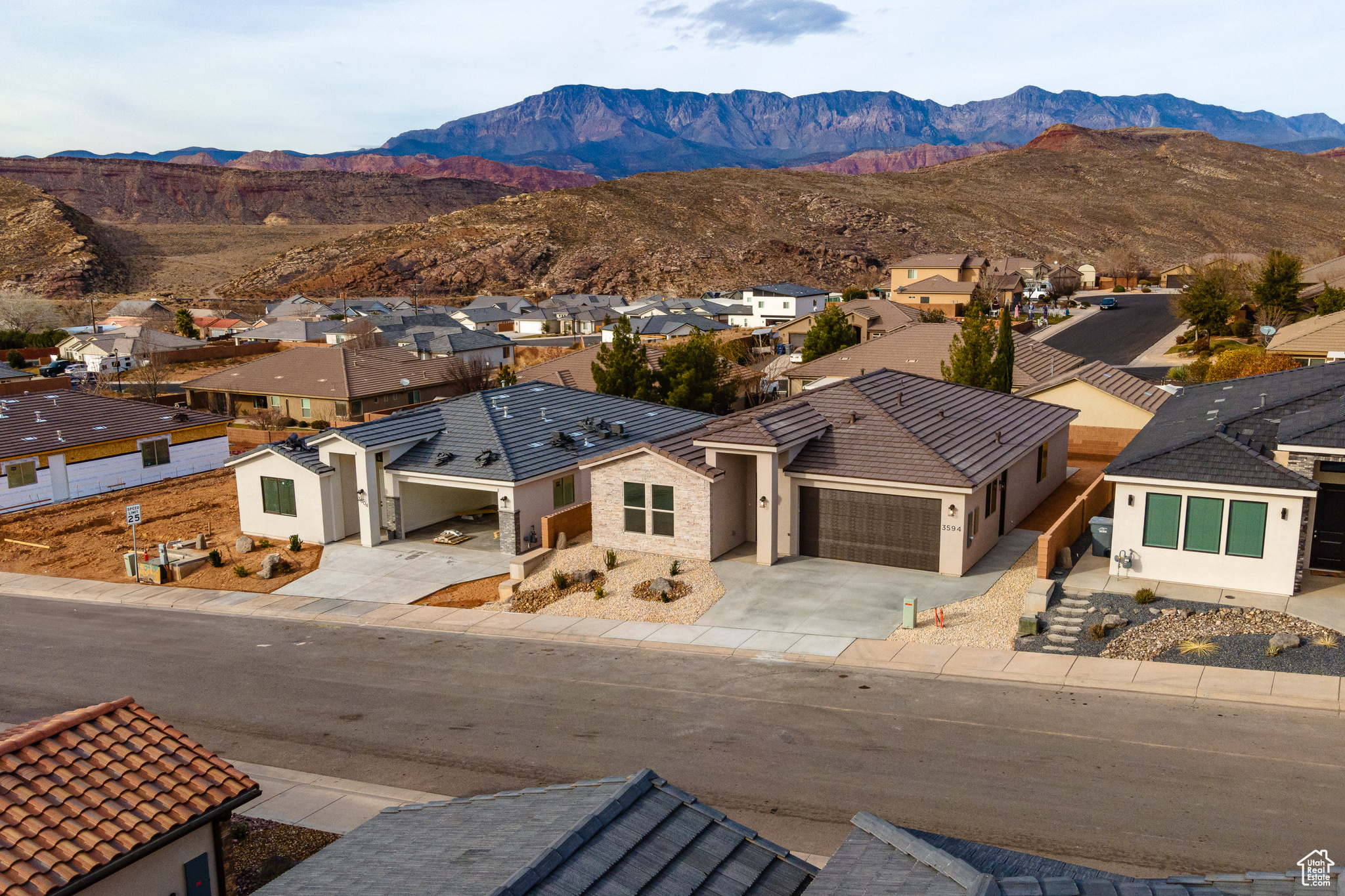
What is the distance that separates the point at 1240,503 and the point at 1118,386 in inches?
719

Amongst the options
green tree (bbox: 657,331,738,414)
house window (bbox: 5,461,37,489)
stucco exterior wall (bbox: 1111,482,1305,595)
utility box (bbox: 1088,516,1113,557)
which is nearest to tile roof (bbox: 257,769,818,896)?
stucco exterior wall (bbox: 1111,482,1305,595)

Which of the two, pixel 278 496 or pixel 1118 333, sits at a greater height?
pixel 1118 333

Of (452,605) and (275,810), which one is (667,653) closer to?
(452,605)

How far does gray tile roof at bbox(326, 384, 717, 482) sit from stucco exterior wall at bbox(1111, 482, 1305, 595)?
540 inches

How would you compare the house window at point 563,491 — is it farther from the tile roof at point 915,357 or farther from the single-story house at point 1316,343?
the single-story house at point 1316,343

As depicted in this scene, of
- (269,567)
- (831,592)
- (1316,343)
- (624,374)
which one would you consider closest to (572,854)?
(831,592)

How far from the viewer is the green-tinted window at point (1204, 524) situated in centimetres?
2095

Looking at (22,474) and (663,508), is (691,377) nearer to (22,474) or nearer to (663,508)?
(663,508)

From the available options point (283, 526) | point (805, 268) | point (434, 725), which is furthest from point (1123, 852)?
point (805, 268)

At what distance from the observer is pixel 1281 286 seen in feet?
197

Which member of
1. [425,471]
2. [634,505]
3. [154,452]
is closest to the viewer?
[634,505]

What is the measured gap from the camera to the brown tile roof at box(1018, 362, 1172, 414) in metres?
36.9

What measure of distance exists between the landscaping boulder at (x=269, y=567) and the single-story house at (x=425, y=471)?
234cm

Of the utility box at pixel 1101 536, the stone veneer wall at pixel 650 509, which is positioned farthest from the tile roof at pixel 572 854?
the utility box at pixel 1101 536
